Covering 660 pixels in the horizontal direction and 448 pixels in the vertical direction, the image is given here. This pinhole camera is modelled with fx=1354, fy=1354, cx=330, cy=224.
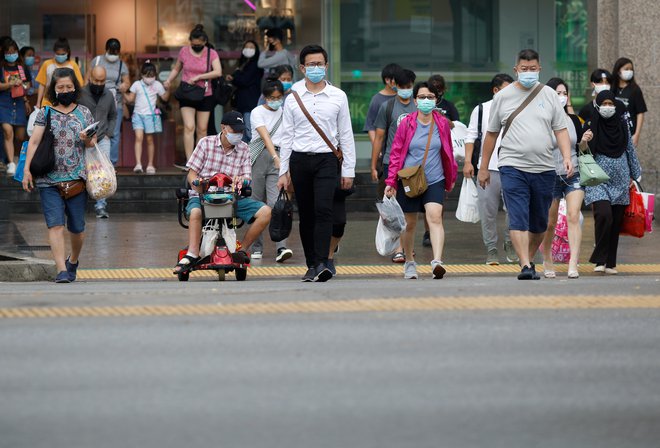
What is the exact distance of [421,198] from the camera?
34.3 ft

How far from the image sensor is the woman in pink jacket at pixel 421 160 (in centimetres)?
1035

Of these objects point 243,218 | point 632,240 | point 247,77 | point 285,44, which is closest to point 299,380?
point 243,218

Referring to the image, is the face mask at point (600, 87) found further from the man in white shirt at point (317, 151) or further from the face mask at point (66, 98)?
the face mask at point (66, 98)

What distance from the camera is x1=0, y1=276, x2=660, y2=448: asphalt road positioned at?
320 centimetres

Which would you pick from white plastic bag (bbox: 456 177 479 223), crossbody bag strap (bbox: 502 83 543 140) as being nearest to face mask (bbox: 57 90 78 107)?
crossbody bag strap (bbox: 502 83 543 140)

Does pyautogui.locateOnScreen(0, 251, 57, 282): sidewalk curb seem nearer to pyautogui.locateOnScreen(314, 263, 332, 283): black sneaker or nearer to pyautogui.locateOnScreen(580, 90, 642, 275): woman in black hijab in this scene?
pyautogui.locateOnScreen(314, 263, 332, 283): black sneaker

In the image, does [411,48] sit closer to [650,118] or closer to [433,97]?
[650,118]

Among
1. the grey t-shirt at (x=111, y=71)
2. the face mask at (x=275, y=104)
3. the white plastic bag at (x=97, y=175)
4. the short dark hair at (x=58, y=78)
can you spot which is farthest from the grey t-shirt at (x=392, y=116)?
the grey t-shirt at (x=111, y=71)

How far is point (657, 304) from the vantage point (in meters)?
3.68

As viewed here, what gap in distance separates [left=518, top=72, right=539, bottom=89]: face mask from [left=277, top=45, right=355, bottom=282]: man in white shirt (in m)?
1.27

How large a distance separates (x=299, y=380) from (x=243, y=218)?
23.5ft

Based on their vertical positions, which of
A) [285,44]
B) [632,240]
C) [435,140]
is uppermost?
[285,44]

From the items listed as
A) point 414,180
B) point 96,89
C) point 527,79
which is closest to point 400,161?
point 414,180

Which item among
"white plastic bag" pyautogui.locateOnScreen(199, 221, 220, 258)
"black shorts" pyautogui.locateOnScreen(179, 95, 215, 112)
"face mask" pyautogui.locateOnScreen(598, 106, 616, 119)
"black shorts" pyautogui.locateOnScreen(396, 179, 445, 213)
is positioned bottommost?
"white plastic bag" pyautogui.locateOnScreen(199, 221, 220, 258)
